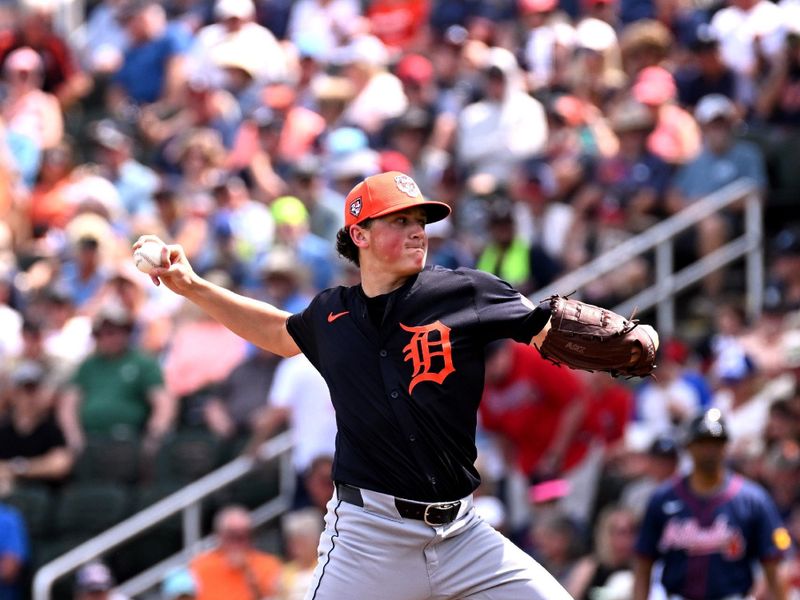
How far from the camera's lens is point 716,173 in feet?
39.5

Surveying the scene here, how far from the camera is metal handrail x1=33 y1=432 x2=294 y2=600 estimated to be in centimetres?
1062

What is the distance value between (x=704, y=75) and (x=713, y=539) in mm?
5861

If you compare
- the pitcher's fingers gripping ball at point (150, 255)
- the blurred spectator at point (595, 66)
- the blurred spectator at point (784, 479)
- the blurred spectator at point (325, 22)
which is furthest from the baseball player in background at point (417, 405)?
the blurred spectator at point (325, 22)

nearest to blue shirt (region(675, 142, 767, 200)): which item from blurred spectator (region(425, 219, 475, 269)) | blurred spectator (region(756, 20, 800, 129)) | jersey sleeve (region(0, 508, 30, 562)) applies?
blurred spectator (region(756, 20, 800, 129))

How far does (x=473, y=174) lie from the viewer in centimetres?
1323

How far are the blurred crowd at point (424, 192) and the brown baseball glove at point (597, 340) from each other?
3845 millimetres

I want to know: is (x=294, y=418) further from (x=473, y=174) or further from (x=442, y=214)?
(x=442, y=214)

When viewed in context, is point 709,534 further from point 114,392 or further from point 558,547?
point 114,392

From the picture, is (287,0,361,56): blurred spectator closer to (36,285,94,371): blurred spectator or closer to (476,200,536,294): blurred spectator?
(36,285,94,371): blurred spectator

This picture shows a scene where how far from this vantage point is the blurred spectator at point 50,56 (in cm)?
1631

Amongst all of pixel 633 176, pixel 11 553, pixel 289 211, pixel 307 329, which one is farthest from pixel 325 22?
pixel 307 329

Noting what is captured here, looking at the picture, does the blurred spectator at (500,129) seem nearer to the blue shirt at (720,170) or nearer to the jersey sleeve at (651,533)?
the blue shirt at (720,170)

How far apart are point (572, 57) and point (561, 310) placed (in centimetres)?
856

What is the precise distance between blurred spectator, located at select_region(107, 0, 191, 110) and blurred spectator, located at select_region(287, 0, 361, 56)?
3.46 feet
